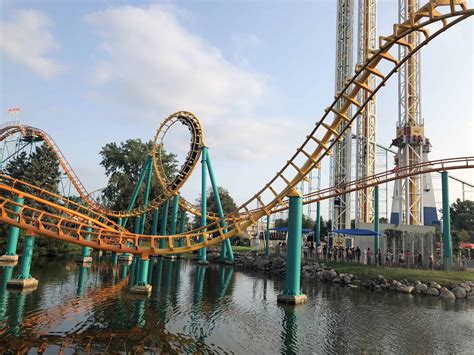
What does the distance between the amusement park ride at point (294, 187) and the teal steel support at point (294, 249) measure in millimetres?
42

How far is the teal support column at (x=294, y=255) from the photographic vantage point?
16.3 m

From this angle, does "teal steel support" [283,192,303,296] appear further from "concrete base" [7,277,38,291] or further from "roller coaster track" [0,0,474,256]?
"concrete base" [7,277,38,291]

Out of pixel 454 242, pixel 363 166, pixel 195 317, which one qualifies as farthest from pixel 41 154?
pixel 454 242

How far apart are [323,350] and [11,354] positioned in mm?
7625

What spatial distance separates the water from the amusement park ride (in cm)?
200

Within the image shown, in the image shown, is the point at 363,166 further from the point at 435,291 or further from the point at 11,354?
the point at 11,354

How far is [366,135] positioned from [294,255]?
35.0m

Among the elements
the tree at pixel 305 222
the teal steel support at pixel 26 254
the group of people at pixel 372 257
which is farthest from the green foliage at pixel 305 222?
the teal steel support at pixel 26 254

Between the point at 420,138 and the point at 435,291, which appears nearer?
the point at 435,291

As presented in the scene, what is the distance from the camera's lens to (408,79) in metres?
42.6

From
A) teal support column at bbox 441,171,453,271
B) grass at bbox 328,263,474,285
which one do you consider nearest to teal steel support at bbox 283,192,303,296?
grass at bbox 328,263,474,285

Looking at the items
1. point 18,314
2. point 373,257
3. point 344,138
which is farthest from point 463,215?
point 18,314

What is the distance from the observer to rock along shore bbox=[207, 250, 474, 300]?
2014cm

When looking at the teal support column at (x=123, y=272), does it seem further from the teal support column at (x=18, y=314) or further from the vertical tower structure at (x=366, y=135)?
the vertical tower structure at (x=366, y=135)
